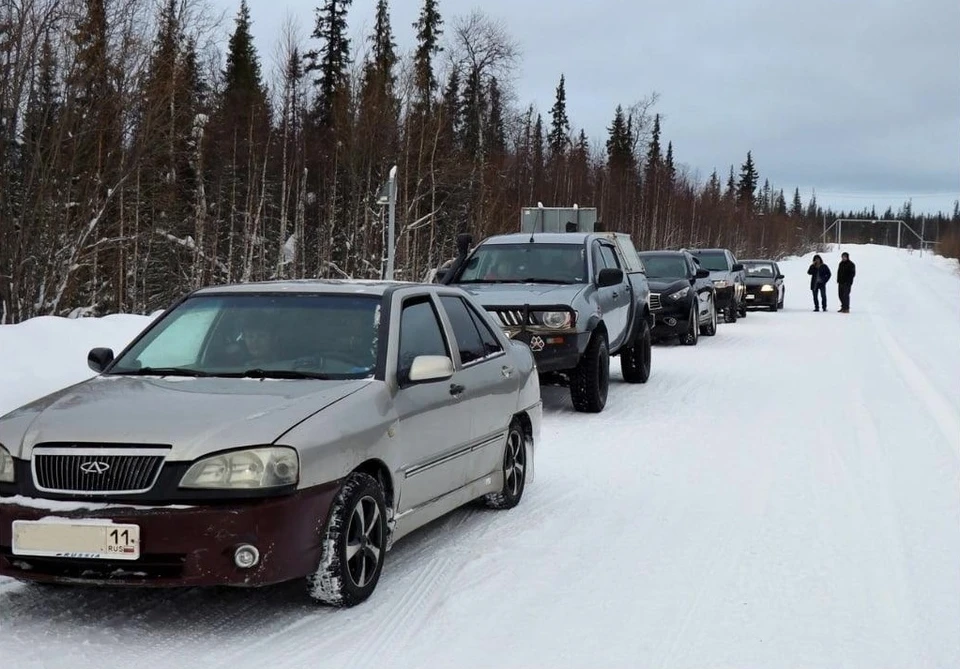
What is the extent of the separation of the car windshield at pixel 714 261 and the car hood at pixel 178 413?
2325 centimetres

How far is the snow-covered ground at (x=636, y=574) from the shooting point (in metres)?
4.27

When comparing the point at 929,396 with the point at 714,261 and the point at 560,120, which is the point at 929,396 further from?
the point at 560,120

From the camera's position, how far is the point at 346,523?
4.55 meters

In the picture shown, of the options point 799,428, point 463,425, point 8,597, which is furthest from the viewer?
point 799,428

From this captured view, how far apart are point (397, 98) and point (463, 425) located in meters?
37.7

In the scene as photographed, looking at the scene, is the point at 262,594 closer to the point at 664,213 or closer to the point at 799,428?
the point at 799,428

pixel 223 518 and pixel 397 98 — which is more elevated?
pixel 397 98

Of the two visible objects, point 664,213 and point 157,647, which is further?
point 664,213

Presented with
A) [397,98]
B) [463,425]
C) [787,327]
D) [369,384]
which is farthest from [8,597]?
[397,98]

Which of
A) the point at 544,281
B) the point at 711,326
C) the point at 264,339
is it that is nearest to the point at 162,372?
the point at 264,339

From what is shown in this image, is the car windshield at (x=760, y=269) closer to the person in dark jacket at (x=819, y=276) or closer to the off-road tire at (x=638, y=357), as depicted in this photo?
the person in dark jacket at (x=819, y=276)

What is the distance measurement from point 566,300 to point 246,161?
3569 centimetres

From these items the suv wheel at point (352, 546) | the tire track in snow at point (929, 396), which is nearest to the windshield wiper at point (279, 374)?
the suv wheel at point (352, 546)

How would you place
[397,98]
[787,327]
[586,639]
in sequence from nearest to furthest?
[586,639] < [787,327] < [397,98]
